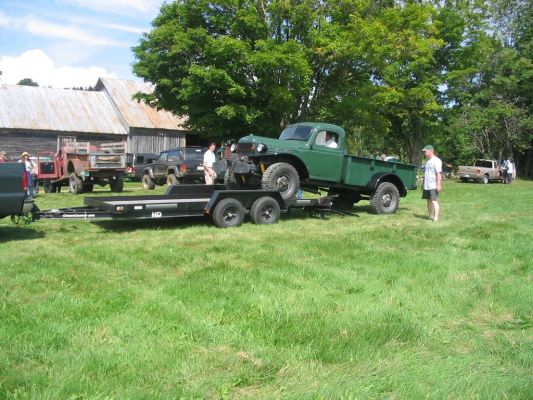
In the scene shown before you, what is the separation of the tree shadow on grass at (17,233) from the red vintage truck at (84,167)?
944cm

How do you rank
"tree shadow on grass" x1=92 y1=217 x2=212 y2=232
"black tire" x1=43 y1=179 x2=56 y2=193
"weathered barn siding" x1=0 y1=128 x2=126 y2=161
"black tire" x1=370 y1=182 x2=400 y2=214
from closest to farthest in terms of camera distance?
"tree shadow on grass" x1=92 y1=217 x2=212 y2=232 → "black tire" x1=370 y1=182 x2=400 y2=214 → "black tire" x1=43 y1=179 x2=56 y2=193 → "weathered barn siding" x1=0 y1=128 x2=126 y2=161

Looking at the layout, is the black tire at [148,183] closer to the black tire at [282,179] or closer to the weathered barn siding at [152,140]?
the black tire at [282,179]

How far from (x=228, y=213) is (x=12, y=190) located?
383cm

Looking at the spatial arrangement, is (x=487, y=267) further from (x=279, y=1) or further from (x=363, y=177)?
(x=279, y=1)

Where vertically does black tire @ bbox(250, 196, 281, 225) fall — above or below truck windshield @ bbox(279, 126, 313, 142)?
below

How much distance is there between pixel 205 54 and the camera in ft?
80.6

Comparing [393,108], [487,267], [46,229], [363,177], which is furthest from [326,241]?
[393,108]

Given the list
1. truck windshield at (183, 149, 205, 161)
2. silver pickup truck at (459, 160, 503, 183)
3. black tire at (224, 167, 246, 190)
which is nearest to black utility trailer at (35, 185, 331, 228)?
black tire at (224, 167, 246, 190)

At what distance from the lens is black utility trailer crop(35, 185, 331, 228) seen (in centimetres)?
935

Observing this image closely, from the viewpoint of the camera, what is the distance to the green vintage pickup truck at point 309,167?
11.2m

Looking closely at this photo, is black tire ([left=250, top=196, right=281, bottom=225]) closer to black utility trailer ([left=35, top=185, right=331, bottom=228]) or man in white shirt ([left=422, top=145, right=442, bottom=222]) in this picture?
black utility trailer ([left=35, top=185, right=331, bottom=228])

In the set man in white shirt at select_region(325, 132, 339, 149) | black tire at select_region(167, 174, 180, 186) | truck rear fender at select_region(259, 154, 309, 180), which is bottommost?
black tire at select_region(167, 174, 180, 186)

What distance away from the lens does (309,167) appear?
1165cm

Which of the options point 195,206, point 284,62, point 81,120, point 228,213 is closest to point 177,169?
point 284,62
